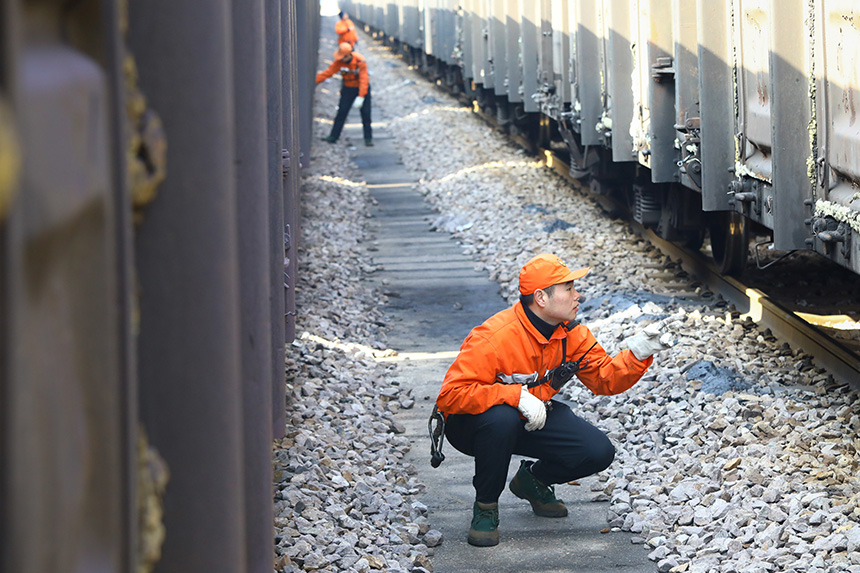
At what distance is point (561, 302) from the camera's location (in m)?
4.09

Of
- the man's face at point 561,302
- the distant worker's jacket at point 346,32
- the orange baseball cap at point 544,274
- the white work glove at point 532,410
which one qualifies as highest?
the distant worker's jacket at point 346,32

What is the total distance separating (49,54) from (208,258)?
1.55 feet

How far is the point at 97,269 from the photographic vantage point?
42.5 inches

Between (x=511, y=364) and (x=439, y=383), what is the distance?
8.65 ft

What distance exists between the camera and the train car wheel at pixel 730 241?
8.08 meters

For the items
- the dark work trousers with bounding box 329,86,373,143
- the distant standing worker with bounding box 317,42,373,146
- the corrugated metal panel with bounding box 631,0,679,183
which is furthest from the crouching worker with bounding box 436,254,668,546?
the dark work trousers with bounding box 329,86,373,143

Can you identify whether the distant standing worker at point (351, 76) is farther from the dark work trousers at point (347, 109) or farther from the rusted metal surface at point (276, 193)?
the rusted metal surface at point (276, 193)

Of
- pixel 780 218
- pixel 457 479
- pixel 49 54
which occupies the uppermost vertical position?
pixel 49 54

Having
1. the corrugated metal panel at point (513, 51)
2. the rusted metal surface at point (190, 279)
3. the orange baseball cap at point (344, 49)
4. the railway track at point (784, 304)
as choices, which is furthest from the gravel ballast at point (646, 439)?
the orange baseball cap at point (344, 49)

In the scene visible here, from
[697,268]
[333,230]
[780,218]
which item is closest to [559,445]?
[780,218]

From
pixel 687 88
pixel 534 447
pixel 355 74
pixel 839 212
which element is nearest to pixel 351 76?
pixel 355 74

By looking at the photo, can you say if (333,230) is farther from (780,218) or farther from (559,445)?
(559,445)

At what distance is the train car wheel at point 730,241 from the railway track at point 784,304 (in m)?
0.10

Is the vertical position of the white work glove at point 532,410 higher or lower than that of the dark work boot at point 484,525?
higher
